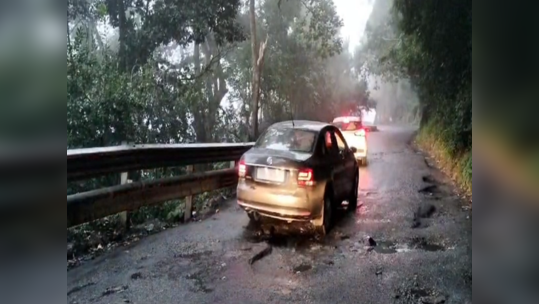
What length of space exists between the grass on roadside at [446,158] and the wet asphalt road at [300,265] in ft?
1.44

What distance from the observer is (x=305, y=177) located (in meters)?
4.26

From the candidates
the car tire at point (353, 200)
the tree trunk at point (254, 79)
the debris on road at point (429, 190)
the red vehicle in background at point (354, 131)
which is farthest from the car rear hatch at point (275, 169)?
the debris on road at point (429, 190)

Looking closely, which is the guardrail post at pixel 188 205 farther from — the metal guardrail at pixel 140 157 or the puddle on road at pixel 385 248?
the puddle on road at pixel 385 248

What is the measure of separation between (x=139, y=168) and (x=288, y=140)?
1.71 metres

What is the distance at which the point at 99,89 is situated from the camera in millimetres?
4359

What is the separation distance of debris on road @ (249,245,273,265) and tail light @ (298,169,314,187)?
0.76 metres

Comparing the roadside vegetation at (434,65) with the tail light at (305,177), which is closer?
the roadside vegetation at (434,65)

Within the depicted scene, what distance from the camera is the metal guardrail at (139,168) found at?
3.25m

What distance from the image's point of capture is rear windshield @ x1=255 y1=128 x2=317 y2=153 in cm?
456

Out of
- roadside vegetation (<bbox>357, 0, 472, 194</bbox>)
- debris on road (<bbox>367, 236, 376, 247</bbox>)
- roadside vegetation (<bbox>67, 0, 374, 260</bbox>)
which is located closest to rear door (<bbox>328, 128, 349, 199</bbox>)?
roadside vegetation (<bbox>67, 0, 374, 260</bbox>)

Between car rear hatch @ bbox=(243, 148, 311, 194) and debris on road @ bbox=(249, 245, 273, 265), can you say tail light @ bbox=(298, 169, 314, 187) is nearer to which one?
car rear hatch @ bbox=(243, 148, 311, 194)

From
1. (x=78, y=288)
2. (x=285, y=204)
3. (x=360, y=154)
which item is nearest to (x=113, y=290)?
(x=78, y=288)

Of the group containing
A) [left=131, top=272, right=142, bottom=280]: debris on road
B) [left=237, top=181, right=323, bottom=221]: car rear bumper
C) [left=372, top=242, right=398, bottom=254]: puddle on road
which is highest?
[left=237, top=181, right=323, bottom=221]: car rear bumper
